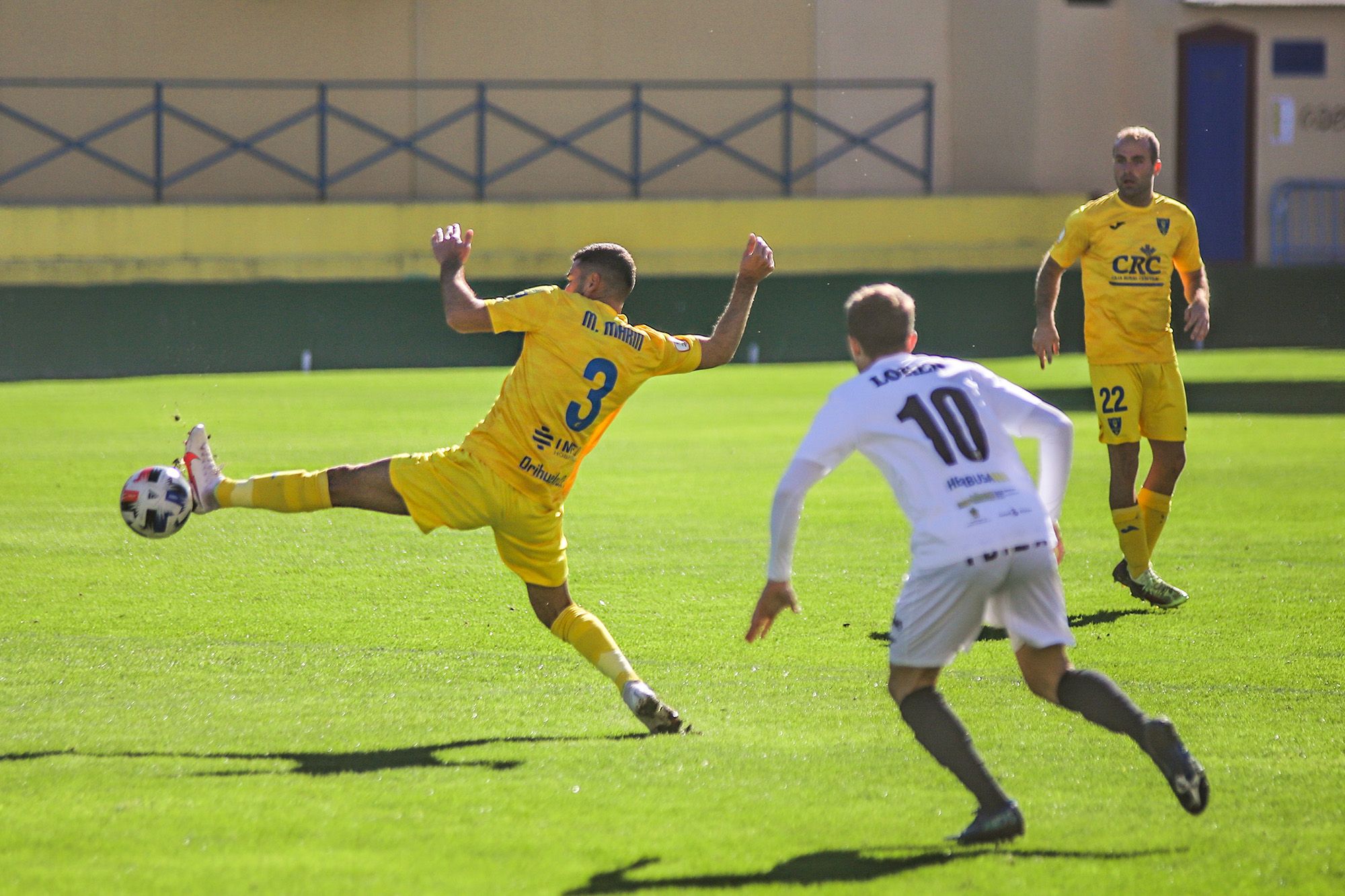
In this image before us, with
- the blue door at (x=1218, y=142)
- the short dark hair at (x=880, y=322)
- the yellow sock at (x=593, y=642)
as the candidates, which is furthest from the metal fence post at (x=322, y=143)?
the short dark hair at (x=880, y=322)

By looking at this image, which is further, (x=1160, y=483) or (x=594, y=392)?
(x=1160, y=483)

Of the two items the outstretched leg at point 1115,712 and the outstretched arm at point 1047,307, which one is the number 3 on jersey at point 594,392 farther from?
the outstretched arm at point 1047,307

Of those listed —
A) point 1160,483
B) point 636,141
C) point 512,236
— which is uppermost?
point 636,141

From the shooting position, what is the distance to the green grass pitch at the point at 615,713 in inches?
181

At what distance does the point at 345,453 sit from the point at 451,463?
26.1 ft

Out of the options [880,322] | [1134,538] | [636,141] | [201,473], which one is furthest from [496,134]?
[880,322]

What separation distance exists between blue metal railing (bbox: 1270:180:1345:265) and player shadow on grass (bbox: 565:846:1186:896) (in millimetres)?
26421

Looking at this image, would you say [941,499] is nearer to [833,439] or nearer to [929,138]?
[833,439]

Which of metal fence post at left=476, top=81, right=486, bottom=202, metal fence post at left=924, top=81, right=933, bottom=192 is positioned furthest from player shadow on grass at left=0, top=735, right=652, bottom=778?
metal fence post at left=924, top=81, right=933, bottom=192

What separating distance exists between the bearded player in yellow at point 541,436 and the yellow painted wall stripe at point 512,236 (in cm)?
1820

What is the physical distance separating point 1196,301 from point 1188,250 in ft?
1.05

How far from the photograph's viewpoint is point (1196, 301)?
29.6ft

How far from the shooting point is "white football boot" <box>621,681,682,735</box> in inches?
230

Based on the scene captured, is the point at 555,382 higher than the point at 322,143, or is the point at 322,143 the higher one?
the point at 322,143
